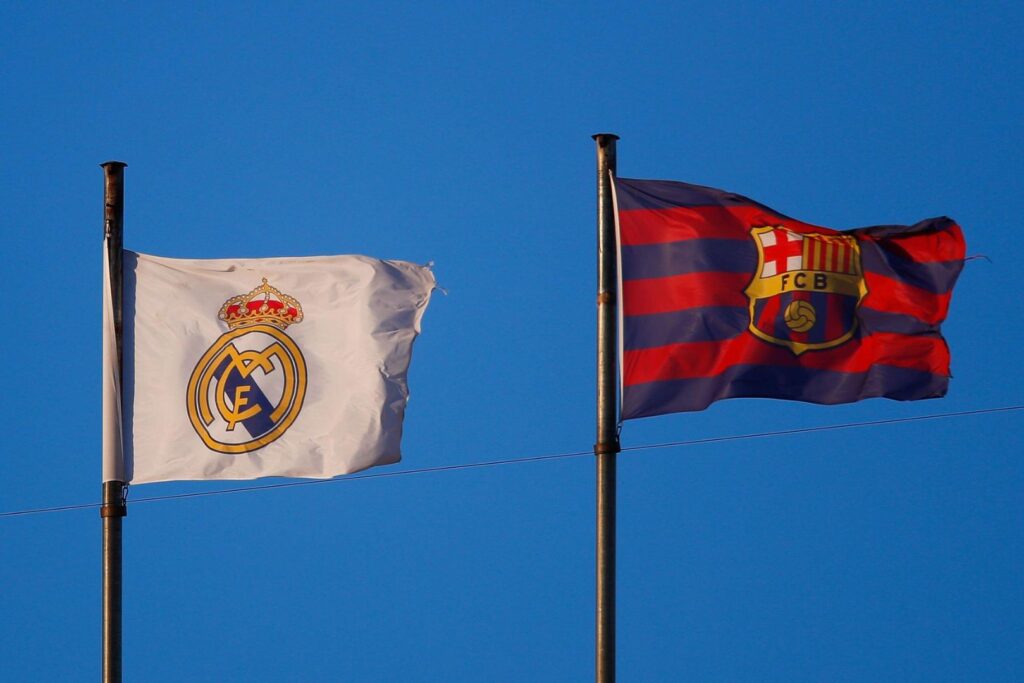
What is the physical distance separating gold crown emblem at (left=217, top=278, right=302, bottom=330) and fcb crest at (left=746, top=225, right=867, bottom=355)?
510cm

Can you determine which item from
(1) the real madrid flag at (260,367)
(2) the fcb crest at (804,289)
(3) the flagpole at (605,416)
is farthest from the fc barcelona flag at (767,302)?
(1) the real madrid flag at (260,367)

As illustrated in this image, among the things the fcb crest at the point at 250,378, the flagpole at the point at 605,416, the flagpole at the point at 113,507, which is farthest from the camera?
the fcb crest at the point at 250,378

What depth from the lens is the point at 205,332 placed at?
19.8 meters

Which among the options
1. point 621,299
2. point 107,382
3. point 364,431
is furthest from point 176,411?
point 621,299

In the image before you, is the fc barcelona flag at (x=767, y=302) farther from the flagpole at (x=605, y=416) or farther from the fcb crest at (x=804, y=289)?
the flagpole at (x=605, y=416)

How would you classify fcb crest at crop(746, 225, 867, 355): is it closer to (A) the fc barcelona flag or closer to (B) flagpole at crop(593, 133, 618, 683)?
(A) the fc barcelona flag

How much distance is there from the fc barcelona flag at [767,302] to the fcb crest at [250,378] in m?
3.87

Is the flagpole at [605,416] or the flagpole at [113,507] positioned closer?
the flagpole at [605,416]

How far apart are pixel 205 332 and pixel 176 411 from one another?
37.4 inches

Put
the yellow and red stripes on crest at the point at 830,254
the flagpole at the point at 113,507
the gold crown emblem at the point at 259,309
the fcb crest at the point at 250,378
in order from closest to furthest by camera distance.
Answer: the flagpole at the point at 113,507 < the fcb crest at the point at 250,378 < the gold crown emblem at the point at 259,309 < the yellow and red stripes on crest at the point at 830,254

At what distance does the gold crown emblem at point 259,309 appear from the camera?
19.8 meters

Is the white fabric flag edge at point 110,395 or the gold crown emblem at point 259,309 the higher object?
the gold crown emblem at point 259,309

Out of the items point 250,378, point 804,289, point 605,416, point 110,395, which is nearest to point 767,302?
point 804,289

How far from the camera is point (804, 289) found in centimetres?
1983
